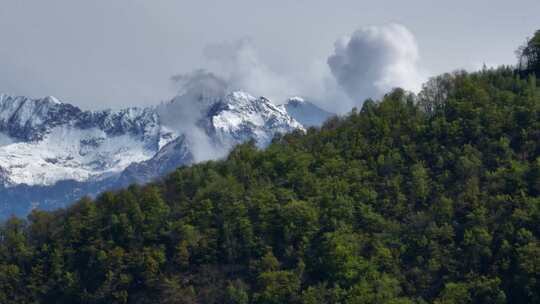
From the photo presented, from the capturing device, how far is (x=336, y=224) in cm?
14000

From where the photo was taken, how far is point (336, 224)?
459ft

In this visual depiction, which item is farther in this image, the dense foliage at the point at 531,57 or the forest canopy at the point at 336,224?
the dense foliage at the point at 531,57

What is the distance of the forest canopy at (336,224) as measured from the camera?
12862 centimetres

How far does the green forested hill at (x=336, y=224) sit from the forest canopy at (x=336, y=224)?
8.6 inches

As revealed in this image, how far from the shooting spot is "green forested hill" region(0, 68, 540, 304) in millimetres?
128625

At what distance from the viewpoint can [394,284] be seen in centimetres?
12606

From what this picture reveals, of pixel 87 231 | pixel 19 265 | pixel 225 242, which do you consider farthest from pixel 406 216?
pixel 19 265

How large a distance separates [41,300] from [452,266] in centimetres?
5852

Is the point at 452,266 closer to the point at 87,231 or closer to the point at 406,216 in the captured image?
the point at 406,216

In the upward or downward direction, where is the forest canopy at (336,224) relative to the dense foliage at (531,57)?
downward

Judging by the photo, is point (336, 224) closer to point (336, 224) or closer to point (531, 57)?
point (336, 224)

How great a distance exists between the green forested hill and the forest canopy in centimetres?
22

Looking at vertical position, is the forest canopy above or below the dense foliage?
below

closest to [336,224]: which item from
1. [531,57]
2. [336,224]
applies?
[336,224]
